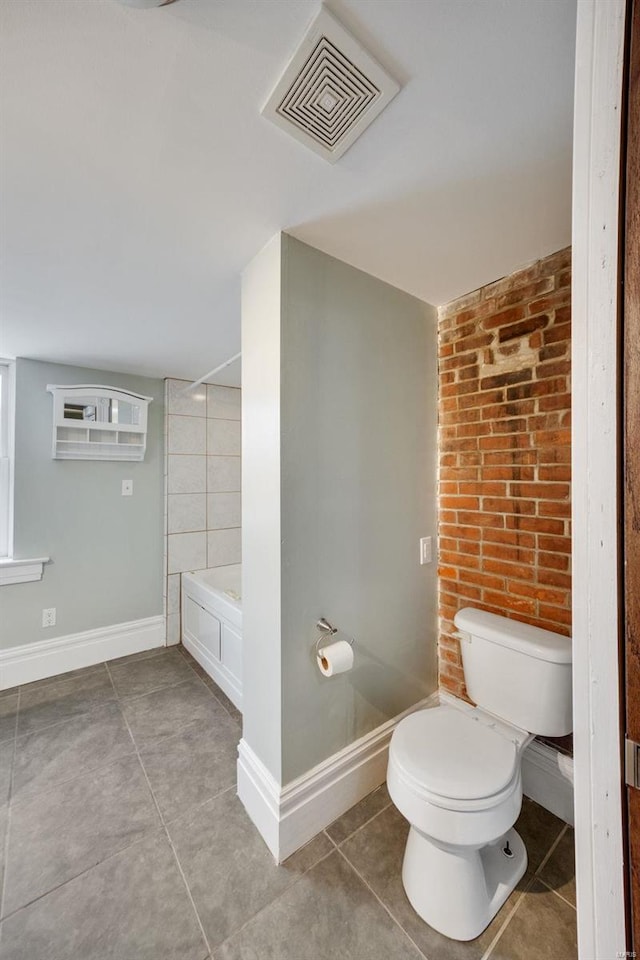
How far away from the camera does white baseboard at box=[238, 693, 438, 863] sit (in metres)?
1.29

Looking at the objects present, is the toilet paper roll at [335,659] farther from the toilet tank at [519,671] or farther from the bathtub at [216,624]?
the bathtub at [216,624]

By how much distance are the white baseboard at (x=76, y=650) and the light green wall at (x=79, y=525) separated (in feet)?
0.17

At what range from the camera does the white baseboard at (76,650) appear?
2416 mm

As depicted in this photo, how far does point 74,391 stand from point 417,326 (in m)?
2.39

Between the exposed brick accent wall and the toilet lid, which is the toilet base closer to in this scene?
the toilet lid

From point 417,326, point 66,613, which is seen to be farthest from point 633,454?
point 66,613

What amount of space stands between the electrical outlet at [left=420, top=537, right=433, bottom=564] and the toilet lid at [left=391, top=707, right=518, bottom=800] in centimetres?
66

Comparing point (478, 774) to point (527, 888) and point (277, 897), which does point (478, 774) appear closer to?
point (527, 888)

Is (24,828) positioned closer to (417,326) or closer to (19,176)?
(19,176)

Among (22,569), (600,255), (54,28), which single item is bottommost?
(22,569)

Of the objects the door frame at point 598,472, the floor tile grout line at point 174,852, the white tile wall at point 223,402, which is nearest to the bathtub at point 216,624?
the floor tile grout line at point 174,852

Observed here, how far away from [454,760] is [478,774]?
77 mm

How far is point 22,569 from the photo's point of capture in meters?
2.46

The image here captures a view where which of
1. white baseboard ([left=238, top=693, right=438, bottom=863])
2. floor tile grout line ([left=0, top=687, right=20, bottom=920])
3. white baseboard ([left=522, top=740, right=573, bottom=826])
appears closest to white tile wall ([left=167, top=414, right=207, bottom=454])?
floor tile grout line ([left=0, top=687, right=20, bottom=920])
